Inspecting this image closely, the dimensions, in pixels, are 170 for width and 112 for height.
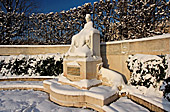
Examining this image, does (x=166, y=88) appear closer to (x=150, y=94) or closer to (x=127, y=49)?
(x=150, y=94)

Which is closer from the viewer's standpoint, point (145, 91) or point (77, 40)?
point (145, 91)

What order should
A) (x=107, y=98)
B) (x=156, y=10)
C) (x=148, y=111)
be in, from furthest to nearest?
(x=156, y=10) → (x=107, y=98) → (x=148, y=111)

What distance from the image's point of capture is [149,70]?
4512 millimetres

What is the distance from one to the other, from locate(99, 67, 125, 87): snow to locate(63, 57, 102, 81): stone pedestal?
18.4 inches

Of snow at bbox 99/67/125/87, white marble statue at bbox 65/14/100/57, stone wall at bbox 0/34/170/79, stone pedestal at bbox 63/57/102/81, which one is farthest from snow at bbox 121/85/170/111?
white marble statue at bbox 65/14/100/57

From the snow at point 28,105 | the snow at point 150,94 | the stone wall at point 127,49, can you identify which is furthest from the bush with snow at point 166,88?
the snow at point 28,105

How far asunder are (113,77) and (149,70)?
1539mm

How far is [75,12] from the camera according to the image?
1477 centimetres

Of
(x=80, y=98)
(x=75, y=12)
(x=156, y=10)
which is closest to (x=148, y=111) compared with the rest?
(x=80, y=98)

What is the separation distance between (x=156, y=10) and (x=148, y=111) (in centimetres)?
1197

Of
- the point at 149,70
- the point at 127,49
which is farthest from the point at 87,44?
the point at 149,70

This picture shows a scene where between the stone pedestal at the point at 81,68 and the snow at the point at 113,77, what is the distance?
1.53ft

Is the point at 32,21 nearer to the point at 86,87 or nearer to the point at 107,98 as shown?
the point at 86,87

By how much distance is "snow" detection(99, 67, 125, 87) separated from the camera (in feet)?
16.9
